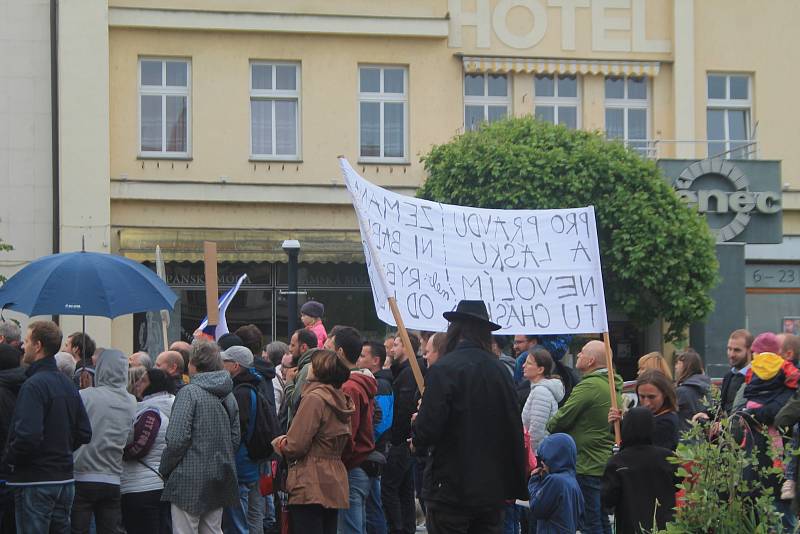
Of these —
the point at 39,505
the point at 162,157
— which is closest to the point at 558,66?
the point at 162,157

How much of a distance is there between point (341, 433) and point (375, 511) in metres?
3.04

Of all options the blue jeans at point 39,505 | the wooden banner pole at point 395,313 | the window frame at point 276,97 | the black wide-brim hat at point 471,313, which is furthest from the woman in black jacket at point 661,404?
the window frame at point 276,97

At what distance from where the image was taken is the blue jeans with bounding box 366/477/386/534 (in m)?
11.1

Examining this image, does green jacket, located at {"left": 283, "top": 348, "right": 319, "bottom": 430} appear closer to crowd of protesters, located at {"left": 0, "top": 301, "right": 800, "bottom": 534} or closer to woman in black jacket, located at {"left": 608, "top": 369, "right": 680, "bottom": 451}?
crowd of protesters, located at {"left": 0, "top": 301, "right": 800, "bottom": 534}

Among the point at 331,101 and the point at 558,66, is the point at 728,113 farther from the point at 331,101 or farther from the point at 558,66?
the point at 331,101

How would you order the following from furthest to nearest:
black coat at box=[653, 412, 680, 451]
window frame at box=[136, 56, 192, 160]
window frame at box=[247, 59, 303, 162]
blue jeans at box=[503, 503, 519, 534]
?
window frame at box=[247, 59, 303, 162]
window frame at box=[136, 56, 192, 160]
blue jeans at box=[503, 503, 519, 534]
black coat at box=[653, 412, 680, 451]

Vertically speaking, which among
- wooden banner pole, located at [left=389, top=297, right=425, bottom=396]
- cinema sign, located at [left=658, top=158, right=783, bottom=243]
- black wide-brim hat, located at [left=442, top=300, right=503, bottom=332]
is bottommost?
wooden banner pole, located at [left=389, top=297, right=425, bottom=396]

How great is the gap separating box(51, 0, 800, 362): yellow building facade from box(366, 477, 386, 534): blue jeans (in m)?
13.6

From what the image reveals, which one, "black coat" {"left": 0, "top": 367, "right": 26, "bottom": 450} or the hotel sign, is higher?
the hotel sign

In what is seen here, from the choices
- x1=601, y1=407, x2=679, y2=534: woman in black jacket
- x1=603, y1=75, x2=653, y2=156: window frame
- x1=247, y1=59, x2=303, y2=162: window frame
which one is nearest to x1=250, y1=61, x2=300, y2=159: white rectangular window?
x1=247, y1=59, x2=303, y2=162: window frame

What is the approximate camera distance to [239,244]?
24562 mm

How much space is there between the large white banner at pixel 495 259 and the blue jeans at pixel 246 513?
2.18 m

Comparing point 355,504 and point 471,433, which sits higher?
point 471,433

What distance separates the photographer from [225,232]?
2473cm
